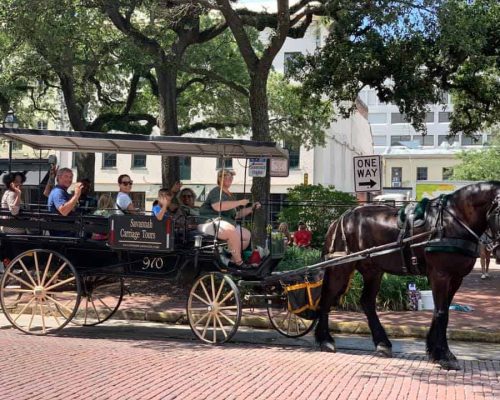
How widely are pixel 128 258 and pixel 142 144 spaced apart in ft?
5.54

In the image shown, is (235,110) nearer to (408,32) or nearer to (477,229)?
(408,32)

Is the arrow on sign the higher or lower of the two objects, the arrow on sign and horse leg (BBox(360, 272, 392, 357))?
the higher

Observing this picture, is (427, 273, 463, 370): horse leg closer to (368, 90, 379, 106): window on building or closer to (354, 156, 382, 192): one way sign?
(354, 156, 382, 192): one way sign

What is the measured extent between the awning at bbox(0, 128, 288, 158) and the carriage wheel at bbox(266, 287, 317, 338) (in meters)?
2.02

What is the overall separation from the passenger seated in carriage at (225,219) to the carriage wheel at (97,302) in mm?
1903

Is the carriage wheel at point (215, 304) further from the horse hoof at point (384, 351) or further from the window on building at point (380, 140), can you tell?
the window on building at point (380, 140)

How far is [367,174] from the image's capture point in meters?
12.1

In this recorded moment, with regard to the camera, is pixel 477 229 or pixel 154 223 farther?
pixel 154 223

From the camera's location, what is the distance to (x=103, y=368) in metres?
6.84

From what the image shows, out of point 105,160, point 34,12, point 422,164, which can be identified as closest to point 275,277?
point 34,12

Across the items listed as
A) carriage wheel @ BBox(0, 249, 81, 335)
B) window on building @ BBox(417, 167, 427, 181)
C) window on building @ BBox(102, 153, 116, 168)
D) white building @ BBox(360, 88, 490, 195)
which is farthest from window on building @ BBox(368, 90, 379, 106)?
carriage wheel @ BBox(0, 249, 81, 335)

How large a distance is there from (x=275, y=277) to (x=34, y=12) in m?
7.65

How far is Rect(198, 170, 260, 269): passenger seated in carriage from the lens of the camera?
8.91 m

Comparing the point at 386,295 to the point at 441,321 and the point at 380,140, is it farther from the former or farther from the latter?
the point at 380,140
